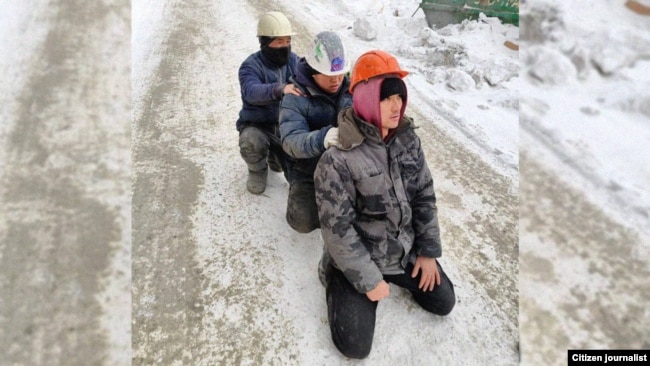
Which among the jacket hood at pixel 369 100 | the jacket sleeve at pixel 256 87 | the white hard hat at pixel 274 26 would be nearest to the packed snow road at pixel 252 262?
the jacket sleeve at pixel 256 87

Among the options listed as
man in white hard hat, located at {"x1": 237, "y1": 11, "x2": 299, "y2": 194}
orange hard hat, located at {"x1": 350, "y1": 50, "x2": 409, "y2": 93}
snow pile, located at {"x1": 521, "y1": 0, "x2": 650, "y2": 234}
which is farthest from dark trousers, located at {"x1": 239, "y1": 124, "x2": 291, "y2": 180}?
snow pile, located at {"x1": 521, "y1": 0, "x2": 650, "y2": 234}

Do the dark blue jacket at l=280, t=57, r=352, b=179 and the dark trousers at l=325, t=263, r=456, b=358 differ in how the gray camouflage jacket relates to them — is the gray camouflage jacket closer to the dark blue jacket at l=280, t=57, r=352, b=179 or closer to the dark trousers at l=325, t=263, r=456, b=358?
the dark trousers at l=325, t=263, r=456, b=358

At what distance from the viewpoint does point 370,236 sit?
2182 millimetres

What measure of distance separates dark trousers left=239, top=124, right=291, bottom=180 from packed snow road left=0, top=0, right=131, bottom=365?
0.97m

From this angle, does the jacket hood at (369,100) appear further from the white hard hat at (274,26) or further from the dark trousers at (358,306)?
the white hard hat at (274,26)

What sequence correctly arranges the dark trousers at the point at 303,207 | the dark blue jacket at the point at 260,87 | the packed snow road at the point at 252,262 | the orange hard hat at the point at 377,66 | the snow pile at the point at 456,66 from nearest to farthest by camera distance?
1. the orange hard hat at the point at 377,66
2. the packed snow road at the point at 252,262
3. the dark trousers at the point at 303,207
4. the dark blue jacket at the point at 260,87
5. the snow pile at the point at 456,66

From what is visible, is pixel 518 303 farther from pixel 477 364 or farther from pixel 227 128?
pixel 227 128

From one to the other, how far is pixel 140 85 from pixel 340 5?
6100 mm

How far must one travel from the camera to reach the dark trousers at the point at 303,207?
9.01 feet

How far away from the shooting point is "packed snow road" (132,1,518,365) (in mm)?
2197

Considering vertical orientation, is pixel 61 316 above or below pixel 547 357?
below

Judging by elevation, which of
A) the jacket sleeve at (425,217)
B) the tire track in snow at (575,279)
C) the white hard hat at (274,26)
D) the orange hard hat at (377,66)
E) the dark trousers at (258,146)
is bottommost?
the tire track in snow at (575,279)

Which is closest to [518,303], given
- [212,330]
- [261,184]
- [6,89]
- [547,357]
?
[547,357]

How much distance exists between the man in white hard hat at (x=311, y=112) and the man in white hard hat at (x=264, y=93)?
1.00 feet
